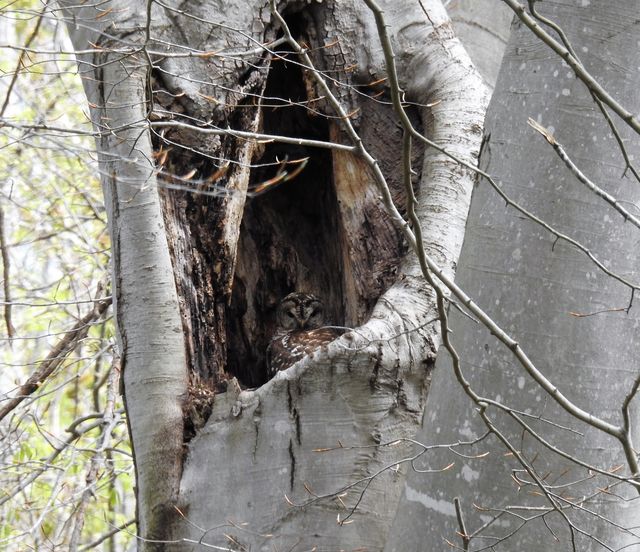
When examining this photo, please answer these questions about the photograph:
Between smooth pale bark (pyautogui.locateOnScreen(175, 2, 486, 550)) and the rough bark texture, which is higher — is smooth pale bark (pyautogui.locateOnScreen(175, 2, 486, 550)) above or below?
below

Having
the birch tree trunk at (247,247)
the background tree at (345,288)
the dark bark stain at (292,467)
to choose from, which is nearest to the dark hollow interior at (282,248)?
the birch tree trunk at (247,247)

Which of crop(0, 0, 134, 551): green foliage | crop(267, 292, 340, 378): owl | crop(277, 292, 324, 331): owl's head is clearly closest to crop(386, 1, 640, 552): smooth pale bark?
crop(267, 292, 340, 378): owl

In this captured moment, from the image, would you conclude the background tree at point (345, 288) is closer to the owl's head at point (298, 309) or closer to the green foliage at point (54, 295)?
the owl's head at point (298, 309)

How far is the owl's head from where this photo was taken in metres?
3.77

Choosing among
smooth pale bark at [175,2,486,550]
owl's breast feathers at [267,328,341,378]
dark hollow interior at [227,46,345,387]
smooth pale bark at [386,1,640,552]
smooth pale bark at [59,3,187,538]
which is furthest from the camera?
dark hollow interior at [227,46,345,387]

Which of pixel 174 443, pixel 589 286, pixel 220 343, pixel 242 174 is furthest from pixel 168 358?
pixel 589 286

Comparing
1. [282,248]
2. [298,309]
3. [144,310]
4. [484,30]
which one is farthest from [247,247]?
[484,30]

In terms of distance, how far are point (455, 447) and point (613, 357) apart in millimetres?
401

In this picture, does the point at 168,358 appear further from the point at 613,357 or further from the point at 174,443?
the point at 613,357

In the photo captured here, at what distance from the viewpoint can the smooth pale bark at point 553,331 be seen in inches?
66.7

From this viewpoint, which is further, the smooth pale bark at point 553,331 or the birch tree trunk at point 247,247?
the birch tree trunk at point 247,247

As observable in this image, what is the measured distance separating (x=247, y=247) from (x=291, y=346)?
0.57 m

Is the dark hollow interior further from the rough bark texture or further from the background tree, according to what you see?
the rough bark texture

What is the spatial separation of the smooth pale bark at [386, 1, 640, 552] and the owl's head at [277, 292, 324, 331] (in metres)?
2.00
